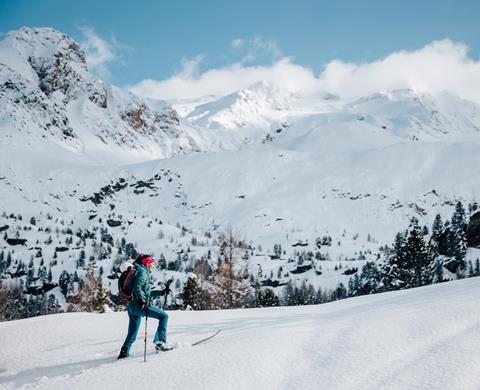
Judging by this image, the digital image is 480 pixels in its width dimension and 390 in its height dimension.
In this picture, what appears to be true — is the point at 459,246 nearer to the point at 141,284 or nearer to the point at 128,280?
the point at 141,284

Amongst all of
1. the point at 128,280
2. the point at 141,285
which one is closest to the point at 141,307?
the point at 141,285

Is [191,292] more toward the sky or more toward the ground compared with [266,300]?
more toward the sky

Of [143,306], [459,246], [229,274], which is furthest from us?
[459,246]

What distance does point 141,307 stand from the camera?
392 inches

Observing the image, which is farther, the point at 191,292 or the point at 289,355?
the point at 191,292

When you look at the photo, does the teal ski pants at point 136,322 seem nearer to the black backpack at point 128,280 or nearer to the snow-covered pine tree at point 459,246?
the black backpack at point 128,280

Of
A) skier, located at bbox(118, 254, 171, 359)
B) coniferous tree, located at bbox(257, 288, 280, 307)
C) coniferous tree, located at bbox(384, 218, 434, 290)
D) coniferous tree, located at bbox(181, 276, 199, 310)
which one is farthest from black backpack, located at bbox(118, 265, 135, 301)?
coniferous tree, located at bbox(384, 218, 434, 290)

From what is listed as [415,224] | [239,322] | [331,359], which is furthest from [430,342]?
[415,224]

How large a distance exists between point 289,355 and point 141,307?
3.19m

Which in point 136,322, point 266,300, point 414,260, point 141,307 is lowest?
point 266,300

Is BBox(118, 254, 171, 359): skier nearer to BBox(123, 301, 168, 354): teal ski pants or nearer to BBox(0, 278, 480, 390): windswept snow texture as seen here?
BBox(123, 301, 168, 354): teal ski pants

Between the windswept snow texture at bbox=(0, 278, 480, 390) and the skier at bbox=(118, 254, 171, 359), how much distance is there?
1.01 ft

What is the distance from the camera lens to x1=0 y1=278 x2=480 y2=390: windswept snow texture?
785cm

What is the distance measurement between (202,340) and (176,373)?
2.14m
